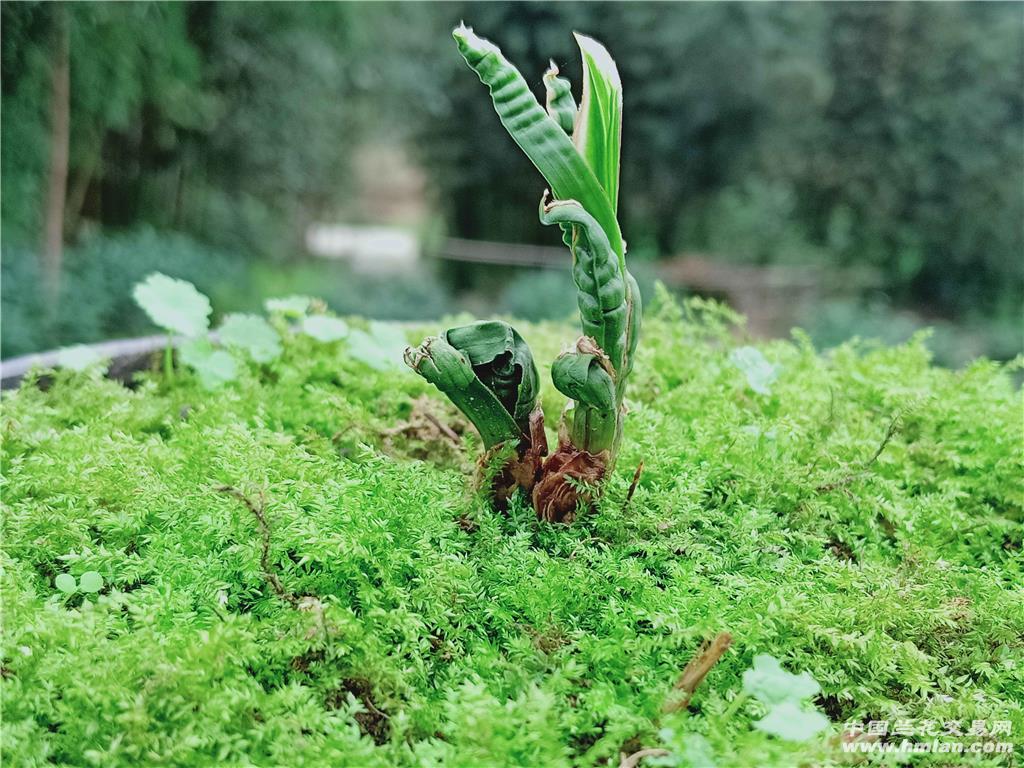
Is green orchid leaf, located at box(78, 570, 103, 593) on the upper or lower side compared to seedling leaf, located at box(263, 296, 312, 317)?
lower

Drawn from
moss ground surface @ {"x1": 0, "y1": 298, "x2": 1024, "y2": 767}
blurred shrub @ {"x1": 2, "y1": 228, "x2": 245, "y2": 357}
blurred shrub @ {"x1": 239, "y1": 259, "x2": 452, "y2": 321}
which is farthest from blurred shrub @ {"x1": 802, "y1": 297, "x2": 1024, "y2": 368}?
moss ground surface @ {"x1": 0, "y1": 298, "x2": 1024, "y2": 767}

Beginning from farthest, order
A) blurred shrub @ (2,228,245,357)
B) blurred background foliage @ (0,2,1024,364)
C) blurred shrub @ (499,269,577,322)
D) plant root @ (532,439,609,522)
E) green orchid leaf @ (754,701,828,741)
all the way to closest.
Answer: blurred shrub @ (499,269,577,322), blurred background foliage @ (0,2,1024,364), blurred shrub @ (2,228,245,357), plant root @ (532,439,609,522), green orchid leaf @ (754,701,828,741)

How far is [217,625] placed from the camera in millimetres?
593

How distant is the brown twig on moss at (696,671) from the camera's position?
593mm

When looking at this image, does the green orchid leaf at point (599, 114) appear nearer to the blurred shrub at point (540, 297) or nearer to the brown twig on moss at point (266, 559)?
the brown twig on moss at point (266, 559)

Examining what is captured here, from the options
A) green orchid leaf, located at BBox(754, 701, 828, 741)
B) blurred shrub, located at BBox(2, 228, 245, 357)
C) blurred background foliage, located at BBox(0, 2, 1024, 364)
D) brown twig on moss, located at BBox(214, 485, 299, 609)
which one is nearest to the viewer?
green orchid leaf, located at BBox(754, 701, 828, 741)

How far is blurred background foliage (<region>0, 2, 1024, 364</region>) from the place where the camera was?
4.86 meters

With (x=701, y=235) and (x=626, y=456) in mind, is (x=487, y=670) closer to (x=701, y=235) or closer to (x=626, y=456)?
(x=626, y=456)

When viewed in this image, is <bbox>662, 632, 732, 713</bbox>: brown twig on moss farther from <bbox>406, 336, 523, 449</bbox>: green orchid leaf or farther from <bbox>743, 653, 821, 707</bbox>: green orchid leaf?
<bbox>406, 336, 523, 449</bbox>: green orchid leaf

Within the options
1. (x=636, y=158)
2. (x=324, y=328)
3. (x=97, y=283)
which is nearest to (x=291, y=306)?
(x=324, y=328)

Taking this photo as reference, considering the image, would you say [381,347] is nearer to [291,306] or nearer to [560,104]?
[291,306]

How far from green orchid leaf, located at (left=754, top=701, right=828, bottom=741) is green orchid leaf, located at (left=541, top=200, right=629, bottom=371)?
1.06 ft

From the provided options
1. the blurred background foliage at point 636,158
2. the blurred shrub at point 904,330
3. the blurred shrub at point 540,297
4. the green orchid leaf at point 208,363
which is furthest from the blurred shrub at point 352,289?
the green orchid leaf at point 208,363

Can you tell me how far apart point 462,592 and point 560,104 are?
449mm
